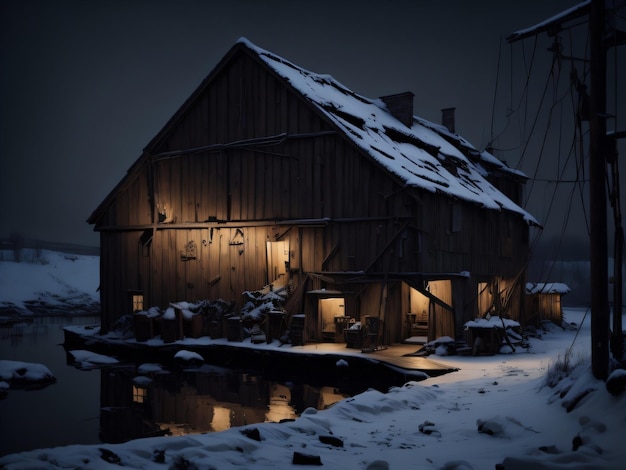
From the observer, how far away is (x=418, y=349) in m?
21.3

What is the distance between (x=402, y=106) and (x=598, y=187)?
20.9m

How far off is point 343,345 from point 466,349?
14.7 ft

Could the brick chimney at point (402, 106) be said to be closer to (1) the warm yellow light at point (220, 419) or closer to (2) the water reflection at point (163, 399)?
(2) the water reflection at point (163, 399)

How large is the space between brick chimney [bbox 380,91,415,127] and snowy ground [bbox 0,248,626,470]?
19.3 meters

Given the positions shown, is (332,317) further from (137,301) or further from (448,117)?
(448,117)

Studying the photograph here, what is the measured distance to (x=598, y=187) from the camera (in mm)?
10375

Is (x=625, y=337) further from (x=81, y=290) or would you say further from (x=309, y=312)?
(x=81, y=290)

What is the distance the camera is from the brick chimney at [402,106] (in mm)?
30219

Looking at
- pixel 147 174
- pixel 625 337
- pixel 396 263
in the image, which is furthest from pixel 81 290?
pixel 625 337

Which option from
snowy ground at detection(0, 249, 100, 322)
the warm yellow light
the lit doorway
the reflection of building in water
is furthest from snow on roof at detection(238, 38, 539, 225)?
snowy ground at detection(0, 249, 100, 322)

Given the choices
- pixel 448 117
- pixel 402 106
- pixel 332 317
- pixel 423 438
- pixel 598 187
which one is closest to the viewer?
pixel 423 438

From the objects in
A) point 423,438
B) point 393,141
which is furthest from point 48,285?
point 423,438

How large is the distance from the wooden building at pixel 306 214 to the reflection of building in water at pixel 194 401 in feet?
14.3

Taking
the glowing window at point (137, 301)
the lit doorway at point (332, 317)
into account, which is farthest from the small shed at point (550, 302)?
the glowing window at point (137, 301)
